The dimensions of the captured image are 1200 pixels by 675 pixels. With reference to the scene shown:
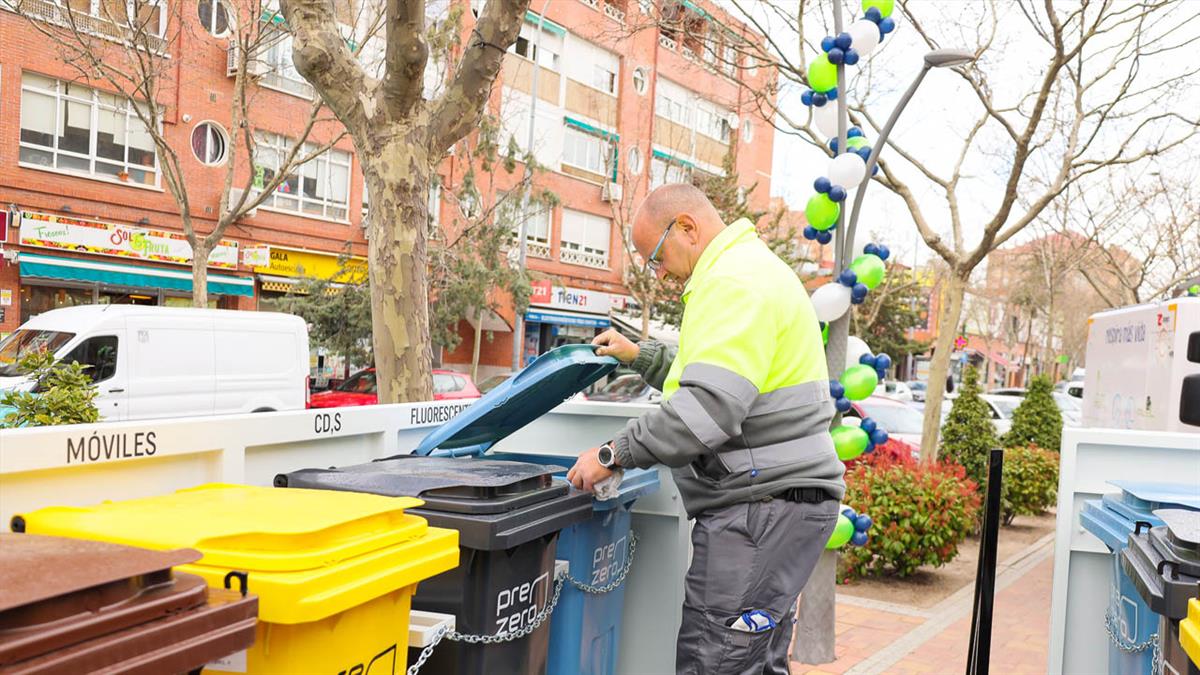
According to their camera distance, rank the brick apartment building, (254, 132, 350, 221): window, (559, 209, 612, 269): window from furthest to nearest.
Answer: (559, 209, 612, 269): window, (254, 132, 350, 221): window, the brick apartment building

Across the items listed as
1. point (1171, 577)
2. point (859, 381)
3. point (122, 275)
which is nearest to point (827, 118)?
point (859, 381)

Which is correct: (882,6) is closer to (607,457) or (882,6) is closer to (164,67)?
(607,457)

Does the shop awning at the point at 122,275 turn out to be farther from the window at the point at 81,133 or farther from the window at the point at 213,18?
the window at the point at 213,18

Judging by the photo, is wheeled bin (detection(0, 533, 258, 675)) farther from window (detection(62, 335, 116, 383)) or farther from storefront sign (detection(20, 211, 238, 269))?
storefront sign (detection(20, 211, 238, 269))

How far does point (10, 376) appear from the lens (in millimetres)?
12672

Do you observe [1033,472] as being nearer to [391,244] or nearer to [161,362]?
[391,244]

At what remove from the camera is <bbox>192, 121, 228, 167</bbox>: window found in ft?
76.6

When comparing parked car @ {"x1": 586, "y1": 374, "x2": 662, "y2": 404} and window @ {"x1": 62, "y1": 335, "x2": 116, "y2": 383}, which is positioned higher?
window @ {"x1": 62, "y1": 335, "x2": 116, "y2": 383}

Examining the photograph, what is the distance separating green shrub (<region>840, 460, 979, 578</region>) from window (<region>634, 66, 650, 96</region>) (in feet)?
99.1

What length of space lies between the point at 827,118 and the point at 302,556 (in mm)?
5143

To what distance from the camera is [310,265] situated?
2625 cm

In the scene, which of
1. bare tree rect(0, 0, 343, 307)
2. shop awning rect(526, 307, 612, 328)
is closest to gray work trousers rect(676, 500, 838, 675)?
bare tree rect(0, 0, 343, 307)

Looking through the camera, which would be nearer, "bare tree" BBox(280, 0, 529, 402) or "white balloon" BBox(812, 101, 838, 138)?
"bare tree" BBox(280, 0, 529, 402)

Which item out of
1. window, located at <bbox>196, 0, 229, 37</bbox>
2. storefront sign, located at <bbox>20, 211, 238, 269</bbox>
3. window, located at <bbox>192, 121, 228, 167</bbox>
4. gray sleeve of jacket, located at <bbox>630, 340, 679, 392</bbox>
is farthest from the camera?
window, located at <bbox>192, 121, 228, 167</bbox>
